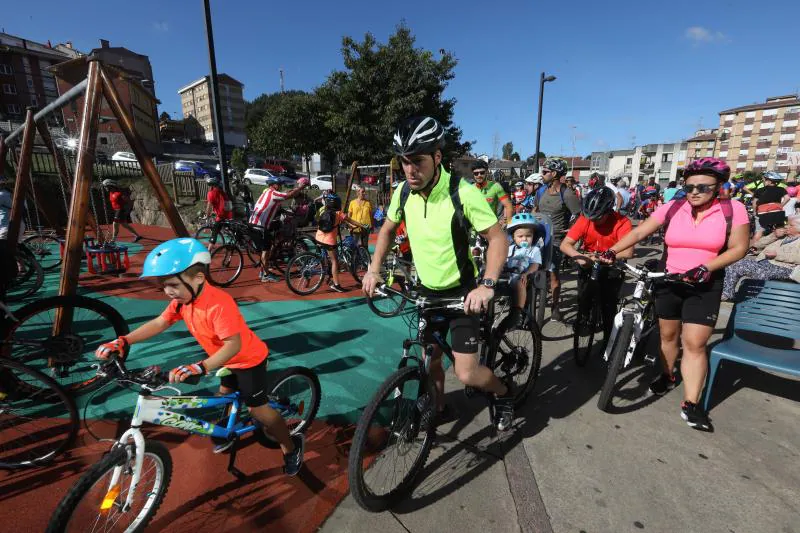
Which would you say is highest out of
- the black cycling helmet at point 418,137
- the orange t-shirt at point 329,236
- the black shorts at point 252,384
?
the black cycling helmet at point 418,137

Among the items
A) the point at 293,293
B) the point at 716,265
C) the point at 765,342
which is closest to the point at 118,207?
the point at 293,293

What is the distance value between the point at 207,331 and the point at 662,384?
4143 mm

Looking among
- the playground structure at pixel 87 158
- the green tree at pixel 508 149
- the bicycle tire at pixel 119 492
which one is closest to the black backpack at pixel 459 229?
the bicycle tire at pixel 119 492

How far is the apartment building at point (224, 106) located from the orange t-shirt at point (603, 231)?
86287 millimetres

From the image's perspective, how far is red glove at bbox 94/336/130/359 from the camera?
1.90 m

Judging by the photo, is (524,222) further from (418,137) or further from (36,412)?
(36,412)

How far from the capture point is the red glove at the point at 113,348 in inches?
75.0

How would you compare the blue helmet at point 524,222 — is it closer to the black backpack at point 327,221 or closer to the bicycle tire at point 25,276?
the black backpack at point 327,221

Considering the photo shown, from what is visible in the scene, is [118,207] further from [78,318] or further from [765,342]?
[765,342]

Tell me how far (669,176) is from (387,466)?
303 ft

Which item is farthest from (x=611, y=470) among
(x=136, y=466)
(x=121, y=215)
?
(x=121, y=215)

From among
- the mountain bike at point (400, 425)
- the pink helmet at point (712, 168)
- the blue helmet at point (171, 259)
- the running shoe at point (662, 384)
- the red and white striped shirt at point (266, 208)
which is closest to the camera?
the blue helmet at point (171, 259)

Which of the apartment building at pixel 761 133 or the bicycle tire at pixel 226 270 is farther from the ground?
the apartment building at pixel 761 133

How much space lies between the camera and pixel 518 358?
135 inches
